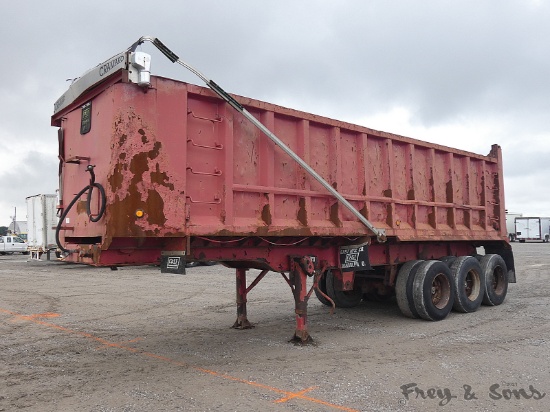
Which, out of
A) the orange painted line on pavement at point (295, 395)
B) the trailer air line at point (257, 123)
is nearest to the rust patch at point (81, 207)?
the trailer air line at point (257, 123)

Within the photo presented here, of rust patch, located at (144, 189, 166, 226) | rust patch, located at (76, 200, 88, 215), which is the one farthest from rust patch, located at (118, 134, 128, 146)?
rust patch, located at (76, 200, 88, 215)

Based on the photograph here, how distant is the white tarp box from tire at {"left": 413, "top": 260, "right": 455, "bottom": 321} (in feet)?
66.5

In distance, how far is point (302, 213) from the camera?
6.69 metres

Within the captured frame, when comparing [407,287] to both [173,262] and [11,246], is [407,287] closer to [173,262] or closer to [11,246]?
[173,262]

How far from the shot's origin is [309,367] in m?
5.68

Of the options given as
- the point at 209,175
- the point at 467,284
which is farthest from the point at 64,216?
the point at 467,284

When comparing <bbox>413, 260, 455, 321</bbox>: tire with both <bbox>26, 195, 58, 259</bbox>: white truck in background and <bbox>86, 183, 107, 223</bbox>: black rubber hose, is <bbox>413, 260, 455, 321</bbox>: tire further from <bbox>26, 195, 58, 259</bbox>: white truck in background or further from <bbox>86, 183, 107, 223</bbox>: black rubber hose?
<bbox>26, 195, 58, 259</bbox>: white truck in background

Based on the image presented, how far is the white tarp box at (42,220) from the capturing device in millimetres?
24375

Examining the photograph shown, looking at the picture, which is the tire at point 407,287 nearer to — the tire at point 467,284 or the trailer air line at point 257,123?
the tire at point 467,284

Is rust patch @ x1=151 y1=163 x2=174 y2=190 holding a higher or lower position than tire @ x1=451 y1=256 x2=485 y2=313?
higher

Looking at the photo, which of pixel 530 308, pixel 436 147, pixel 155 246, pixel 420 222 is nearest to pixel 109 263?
pixel 155 246

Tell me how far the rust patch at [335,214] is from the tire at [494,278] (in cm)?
460

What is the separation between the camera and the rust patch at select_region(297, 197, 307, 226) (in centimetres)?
666

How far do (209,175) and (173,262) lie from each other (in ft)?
3.62
